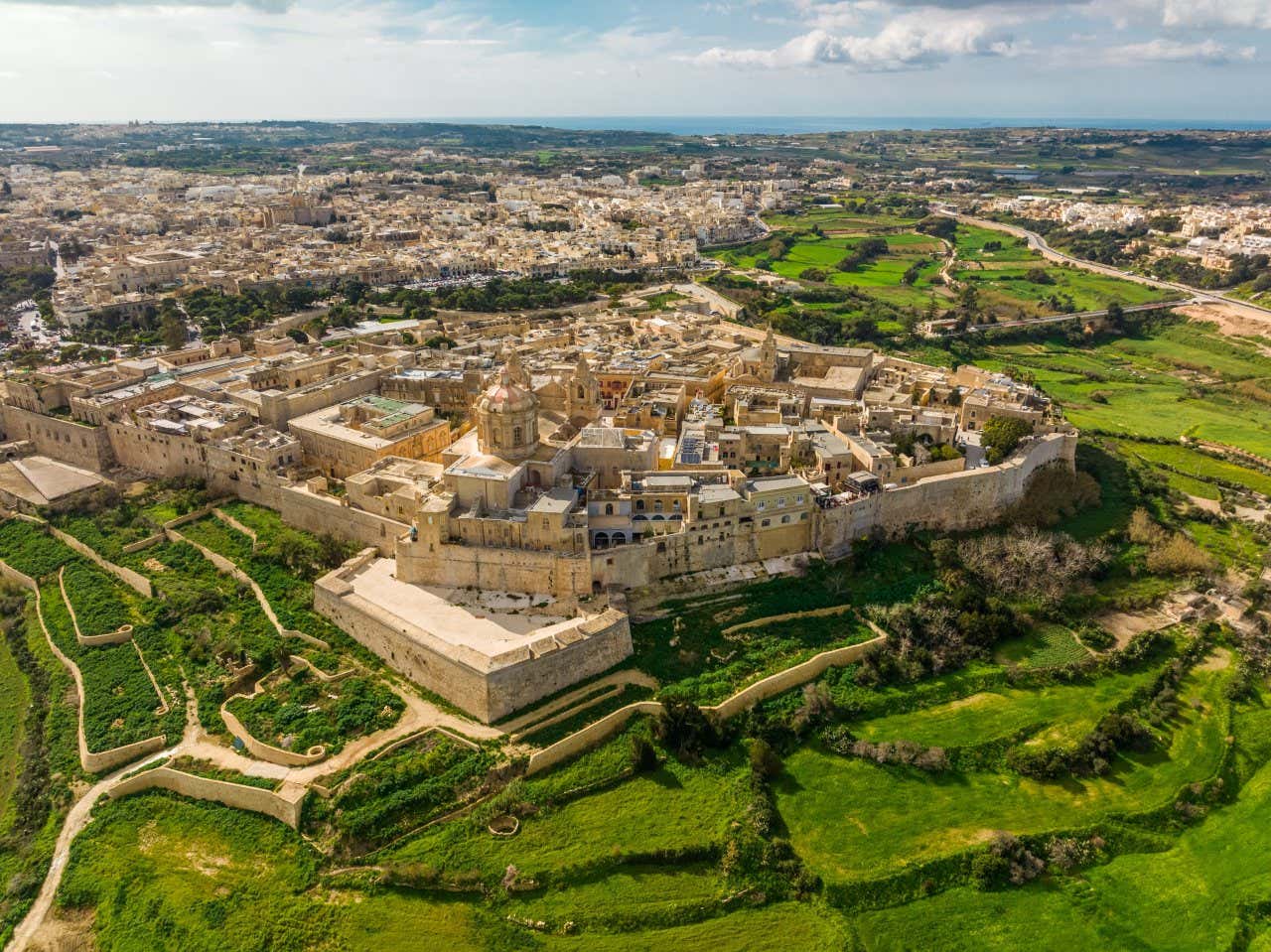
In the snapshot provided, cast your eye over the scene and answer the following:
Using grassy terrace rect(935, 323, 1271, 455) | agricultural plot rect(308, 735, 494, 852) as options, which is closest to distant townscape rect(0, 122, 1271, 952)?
agricultural plot rect(308, 735, 494, 852)

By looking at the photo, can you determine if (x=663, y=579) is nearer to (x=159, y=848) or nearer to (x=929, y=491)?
(x=929, y=491)

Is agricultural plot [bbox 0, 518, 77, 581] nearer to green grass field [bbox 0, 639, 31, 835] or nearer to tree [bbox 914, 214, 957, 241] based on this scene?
green grass field [bbox 0, 639, 31, 835]

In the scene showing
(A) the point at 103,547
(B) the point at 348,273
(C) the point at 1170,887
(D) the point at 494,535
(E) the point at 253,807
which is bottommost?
(C) the point at 1170,887

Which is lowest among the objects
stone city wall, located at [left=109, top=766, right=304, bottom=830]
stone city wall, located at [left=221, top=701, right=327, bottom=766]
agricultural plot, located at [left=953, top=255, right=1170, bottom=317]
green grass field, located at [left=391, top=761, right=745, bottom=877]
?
green grass field, located at [left=391, top=761, right=745, bottom=877]

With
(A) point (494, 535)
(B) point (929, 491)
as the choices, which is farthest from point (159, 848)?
(B) point (929, 491)

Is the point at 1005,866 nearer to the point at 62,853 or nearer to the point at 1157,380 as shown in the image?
the point at 62,853
